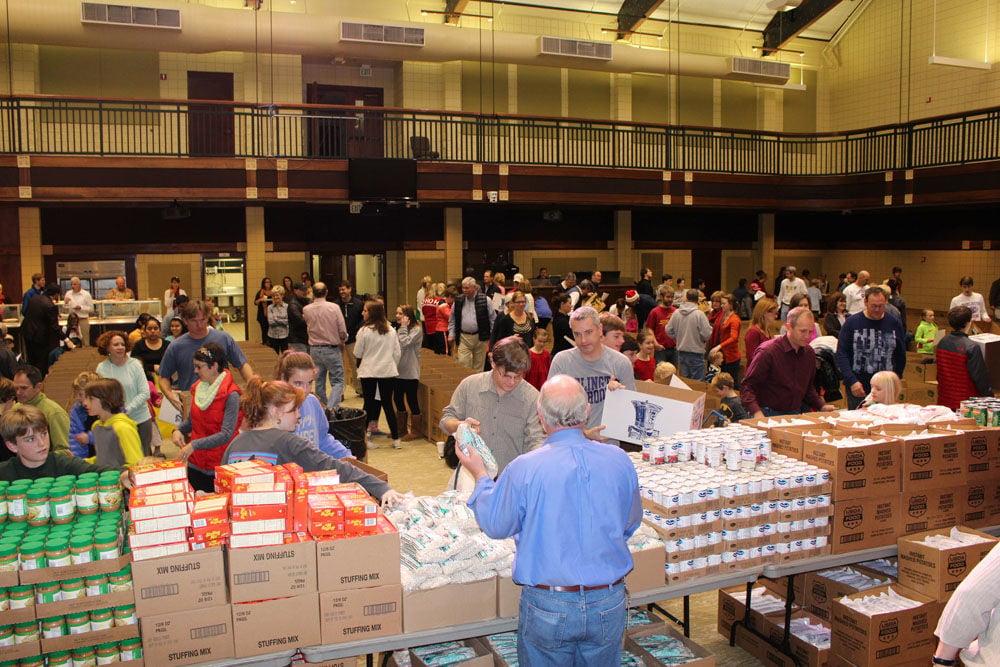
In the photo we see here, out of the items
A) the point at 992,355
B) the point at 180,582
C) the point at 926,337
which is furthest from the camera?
the point at 926,337

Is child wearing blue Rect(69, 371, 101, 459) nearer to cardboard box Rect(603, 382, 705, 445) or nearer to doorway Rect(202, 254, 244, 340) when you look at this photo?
cardboard box Rect(603, 382, 705, 445)

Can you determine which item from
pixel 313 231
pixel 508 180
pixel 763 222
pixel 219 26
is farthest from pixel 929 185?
pixel 219 26

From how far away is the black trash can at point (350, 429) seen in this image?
7352 millimetres

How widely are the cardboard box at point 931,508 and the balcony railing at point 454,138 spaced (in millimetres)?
12756

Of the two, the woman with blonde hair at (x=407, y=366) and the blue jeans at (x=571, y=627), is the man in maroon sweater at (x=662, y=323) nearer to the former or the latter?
the woman with blonde hair at (x=407, y=366)

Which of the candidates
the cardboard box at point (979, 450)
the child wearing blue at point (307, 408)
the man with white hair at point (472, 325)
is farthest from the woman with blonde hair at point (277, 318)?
the cardboard box at point (979, 450)

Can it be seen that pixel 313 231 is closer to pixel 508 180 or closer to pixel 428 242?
pixel 428 242

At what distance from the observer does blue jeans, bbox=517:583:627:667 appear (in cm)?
319

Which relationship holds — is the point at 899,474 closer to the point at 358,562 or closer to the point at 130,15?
the point at 358,562

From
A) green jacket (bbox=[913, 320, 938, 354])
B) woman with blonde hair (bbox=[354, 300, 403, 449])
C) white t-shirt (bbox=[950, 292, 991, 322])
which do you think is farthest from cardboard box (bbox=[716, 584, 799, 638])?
white t-shirt (bbox=[950, 292, 991, 322])

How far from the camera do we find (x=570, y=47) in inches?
742

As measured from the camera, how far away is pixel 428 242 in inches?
771

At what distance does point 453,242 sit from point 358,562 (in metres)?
15.7

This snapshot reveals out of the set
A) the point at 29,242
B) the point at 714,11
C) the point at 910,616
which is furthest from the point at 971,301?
the point at 29,242
